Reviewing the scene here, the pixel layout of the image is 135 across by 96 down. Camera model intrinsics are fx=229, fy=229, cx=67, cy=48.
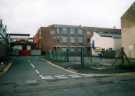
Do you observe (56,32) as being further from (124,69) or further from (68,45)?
(124,69)

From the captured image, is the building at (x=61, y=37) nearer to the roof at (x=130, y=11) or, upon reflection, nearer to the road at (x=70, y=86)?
the roof at (x=130, y=11)

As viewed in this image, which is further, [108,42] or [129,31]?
[108,42]

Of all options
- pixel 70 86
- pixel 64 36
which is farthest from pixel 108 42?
pixel 70 86

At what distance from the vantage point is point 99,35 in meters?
69.6

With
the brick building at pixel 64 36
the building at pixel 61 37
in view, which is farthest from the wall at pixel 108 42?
the building at pixel 61 37

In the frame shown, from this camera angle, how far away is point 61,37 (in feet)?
250

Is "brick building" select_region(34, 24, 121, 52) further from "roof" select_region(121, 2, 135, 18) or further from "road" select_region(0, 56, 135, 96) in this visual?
"road" select_region(0, 56, 135, 96)

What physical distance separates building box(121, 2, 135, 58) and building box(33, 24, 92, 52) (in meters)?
26.6

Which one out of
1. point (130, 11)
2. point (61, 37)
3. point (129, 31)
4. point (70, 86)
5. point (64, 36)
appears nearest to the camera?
point (70, 86)

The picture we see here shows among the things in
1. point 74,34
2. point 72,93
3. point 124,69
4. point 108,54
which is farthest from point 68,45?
point 72,93

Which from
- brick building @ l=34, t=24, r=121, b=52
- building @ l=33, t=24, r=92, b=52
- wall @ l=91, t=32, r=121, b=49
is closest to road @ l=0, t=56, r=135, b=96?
wall @ l=91, t=32, r=121, b=49

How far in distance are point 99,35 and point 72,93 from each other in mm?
61221

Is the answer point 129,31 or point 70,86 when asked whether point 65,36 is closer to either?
point 129,31

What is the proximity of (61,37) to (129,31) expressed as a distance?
31.2 m
